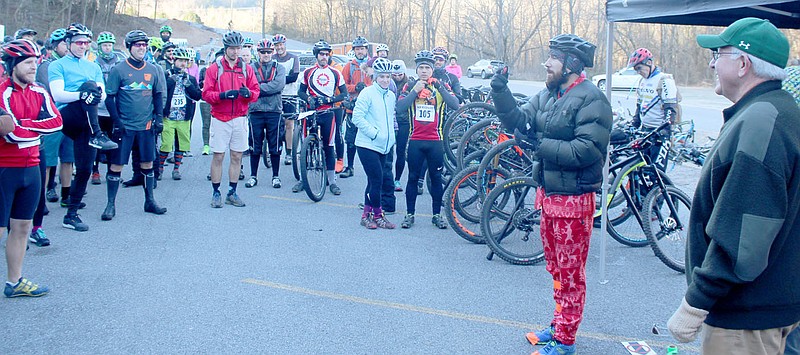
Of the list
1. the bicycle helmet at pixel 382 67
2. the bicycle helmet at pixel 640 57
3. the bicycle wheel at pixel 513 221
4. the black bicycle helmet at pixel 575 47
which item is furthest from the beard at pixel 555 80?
the bicycle helmet at pixel 640 57

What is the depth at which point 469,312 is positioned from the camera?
5.42 m

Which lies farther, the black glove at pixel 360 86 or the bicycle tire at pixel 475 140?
the black glove at pixel 360 86

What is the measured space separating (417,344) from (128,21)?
67.9 m

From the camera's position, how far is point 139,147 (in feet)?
27.4

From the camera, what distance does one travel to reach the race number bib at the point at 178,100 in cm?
1087

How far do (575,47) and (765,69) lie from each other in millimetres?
Result: 1898

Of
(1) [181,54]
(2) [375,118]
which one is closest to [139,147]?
(2) [375,118]

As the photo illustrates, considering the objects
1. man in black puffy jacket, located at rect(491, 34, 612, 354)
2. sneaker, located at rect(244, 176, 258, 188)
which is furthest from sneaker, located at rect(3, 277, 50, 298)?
sneaker, located at rect(244, 176, 258, 188)

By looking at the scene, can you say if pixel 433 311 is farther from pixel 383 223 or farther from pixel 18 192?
pixel 18 192

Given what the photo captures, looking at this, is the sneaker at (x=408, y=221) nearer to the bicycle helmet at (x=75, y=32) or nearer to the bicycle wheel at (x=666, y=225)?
the bicycle wheel at (x=666, y=225)

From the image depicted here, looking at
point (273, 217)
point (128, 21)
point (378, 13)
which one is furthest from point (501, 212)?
point (378, 13)

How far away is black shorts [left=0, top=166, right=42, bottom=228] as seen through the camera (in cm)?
523

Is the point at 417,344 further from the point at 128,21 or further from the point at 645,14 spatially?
the point at 128,21

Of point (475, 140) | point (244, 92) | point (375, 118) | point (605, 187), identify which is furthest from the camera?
point (475, 140)
